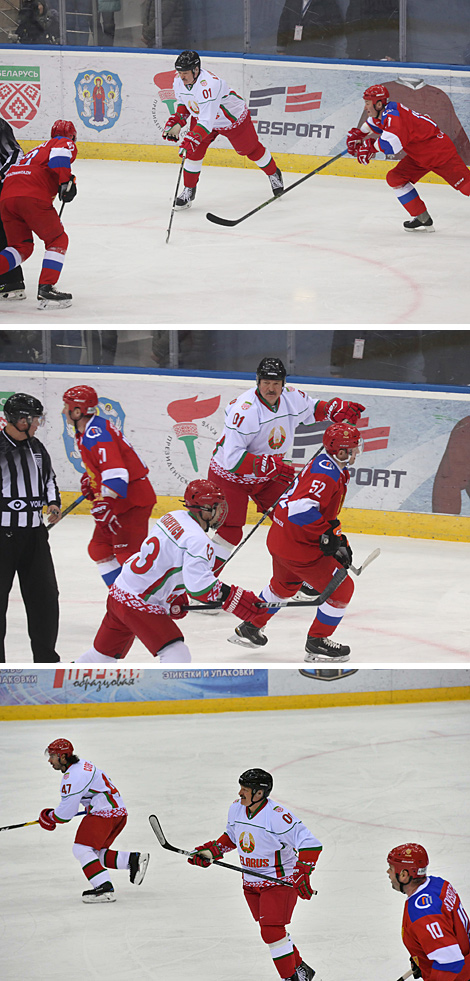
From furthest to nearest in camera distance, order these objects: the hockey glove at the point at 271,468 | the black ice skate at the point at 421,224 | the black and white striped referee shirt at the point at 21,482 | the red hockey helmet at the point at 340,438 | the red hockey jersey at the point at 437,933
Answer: the black ice skate at the point at 421,224 < the hockey glove at the point at 271,468 < the red hockey helmet at the point at 340,438 < the black and white striped referee shirt at the point at 21,482 < the red hockey jersey at the point at 437,933

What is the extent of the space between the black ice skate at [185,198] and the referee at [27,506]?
3545 millimetres

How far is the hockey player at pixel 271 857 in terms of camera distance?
4.35m

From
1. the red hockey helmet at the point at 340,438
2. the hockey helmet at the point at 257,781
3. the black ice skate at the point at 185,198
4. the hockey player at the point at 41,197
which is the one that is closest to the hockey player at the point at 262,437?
the red hockey helmet at the point at 340,438

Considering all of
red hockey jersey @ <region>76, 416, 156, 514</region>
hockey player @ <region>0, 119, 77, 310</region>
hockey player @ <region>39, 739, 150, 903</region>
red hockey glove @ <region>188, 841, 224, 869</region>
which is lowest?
hockey player @ <region>39, 739, 150, 903</region>

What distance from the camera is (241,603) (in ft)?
13.3

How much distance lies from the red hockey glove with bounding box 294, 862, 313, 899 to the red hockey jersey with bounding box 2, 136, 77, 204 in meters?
3.02

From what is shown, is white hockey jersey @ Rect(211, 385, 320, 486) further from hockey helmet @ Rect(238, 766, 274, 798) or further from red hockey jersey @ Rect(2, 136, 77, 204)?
red hockey jersey @ Rect(2, 136, 77, 204)

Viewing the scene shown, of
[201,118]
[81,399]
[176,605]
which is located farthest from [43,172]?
[176,605]

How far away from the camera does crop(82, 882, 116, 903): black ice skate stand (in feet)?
17.4

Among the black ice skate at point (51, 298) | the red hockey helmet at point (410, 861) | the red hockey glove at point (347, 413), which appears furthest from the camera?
the black ice skate at point (51, 298)

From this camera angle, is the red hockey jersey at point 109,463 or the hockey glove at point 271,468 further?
the hockey glove at point 271,468

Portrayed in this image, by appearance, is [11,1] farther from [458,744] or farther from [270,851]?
[270,851]

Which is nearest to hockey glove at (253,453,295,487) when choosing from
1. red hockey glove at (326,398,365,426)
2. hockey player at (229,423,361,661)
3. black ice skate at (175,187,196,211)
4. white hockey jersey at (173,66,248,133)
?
hockey player at (229,423,361,661)

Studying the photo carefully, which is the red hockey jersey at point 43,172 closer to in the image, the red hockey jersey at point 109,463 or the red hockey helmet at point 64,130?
the red hockey helmet at point 64,130
